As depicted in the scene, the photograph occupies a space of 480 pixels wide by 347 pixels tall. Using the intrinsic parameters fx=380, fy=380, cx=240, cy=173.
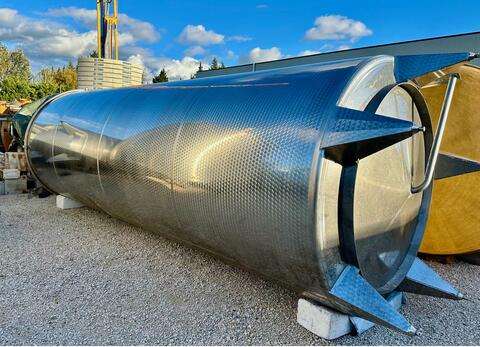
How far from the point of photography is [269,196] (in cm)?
227

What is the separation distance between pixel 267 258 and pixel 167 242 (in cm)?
203

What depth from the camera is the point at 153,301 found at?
2936 mm

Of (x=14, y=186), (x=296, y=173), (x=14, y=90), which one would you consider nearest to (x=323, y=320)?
(x=296, y=173)

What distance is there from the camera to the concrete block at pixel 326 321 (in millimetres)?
2412

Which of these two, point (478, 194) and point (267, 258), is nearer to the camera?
point (267, 258)

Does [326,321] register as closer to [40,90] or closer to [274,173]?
[274,173]

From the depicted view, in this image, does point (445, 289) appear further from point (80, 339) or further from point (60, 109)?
point (60, 109)

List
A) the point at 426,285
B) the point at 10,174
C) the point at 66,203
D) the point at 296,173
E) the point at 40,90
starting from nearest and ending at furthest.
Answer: the point at 296,173 → the point at 426,285 → the point at 66,203 → the point at 10,174 → the point at 40,90

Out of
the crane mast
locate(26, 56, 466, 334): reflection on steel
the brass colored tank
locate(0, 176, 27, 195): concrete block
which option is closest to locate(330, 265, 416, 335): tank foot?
locate(26, 56, 466, 334): reflection on steel

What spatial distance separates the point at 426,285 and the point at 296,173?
148 cm

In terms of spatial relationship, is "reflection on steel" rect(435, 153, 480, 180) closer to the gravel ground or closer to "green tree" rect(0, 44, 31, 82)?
the gravel ground

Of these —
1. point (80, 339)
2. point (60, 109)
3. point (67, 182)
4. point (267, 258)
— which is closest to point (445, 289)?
point (267, 258)

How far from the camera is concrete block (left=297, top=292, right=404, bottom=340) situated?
2.41 meters

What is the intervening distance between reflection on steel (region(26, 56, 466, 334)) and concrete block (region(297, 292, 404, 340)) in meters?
0.08
